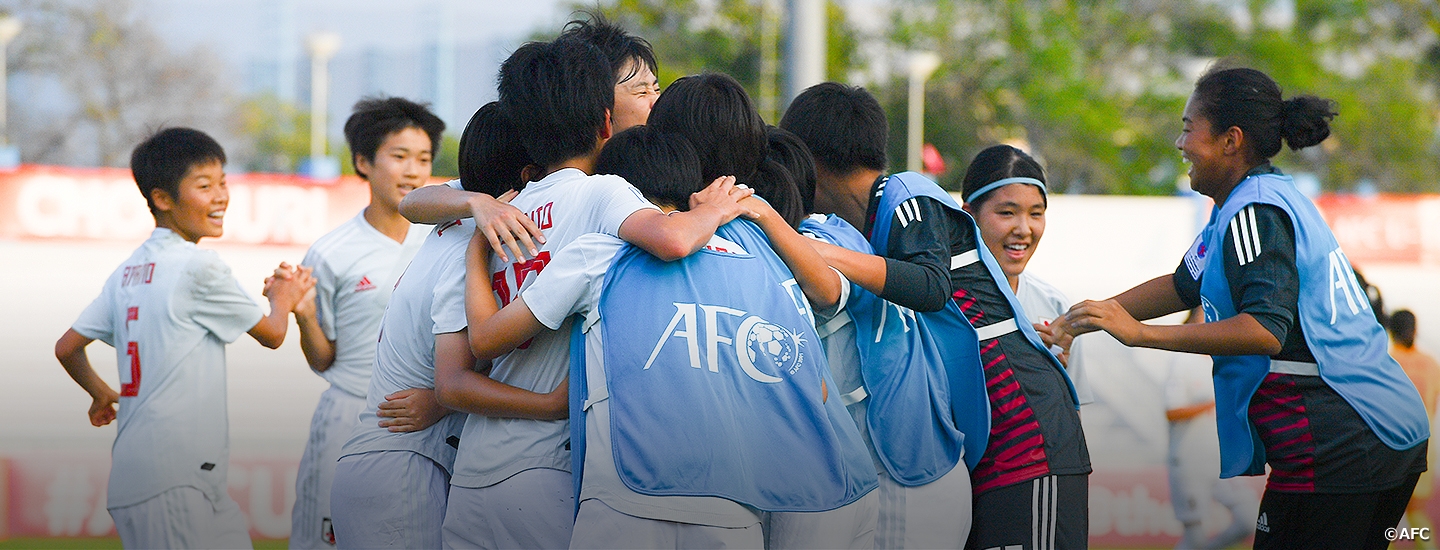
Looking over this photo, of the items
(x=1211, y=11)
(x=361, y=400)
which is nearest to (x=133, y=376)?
(x=361, y=400)

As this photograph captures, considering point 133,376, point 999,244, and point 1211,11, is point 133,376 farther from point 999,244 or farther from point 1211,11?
point 1211,11

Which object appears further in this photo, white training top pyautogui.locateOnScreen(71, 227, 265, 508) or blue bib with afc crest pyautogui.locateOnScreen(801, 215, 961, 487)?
white training top pyautogui.locateOnScreen(71, 227, 265, 508)

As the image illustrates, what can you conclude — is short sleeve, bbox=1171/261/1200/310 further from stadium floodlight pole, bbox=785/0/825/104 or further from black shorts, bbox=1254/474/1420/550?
stadium floodlight pole, bbox=785/0/825/104

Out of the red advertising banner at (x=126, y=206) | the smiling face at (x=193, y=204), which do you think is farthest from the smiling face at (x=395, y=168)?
the red advertising banner at (x=126, y=206)

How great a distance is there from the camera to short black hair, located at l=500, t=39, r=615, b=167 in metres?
2.47

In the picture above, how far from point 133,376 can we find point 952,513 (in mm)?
2507

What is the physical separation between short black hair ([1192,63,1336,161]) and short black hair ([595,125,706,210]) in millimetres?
1412

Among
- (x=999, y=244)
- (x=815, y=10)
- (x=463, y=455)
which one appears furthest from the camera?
(x=815, y=10)

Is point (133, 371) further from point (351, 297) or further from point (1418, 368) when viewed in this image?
point (1418, 368)

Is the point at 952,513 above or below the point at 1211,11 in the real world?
below

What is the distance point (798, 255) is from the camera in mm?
2434

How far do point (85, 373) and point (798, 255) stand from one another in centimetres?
271

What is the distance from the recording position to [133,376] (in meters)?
3.65

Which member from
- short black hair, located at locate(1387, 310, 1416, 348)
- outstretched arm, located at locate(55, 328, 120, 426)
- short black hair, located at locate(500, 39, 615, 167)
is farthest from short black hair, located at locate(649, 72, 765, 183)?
short black hair, located at locate(1387, 310, 1416, 348)
